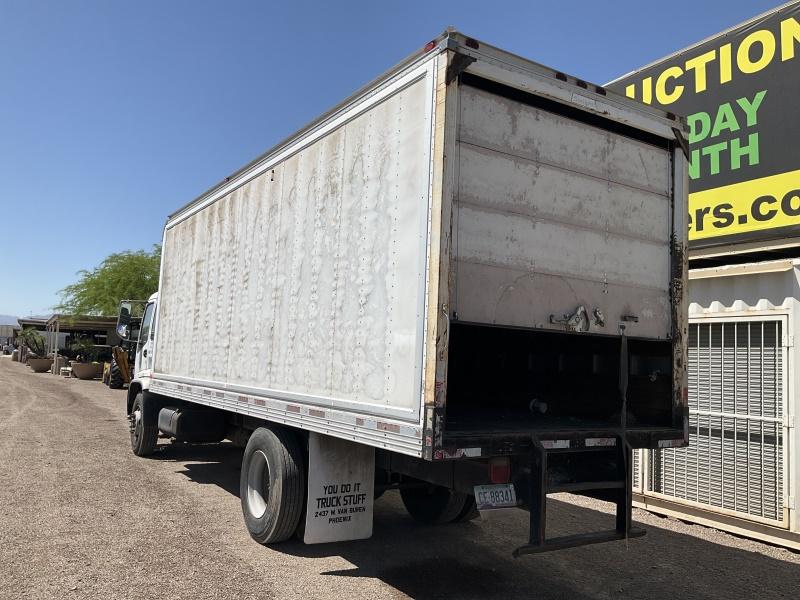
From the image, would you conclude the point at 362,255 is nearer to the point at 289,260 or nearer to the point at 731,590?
the point at 289,260

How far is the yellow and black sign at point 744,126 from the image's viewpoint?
7160mm

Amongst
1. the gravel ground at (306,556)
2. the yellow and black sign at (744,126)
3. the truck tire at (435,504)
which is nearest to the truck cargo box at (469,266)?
the truck tire at (435,504)

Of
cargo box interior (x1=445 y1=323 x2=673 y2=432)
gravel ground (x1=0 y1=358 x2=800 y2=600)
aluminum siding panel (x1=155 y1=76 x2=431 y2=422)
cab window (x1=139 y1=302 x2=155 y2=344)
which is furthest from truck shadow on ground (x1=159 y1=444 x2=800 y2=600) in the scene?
cab window (x1=139 y1=302 x2=155 y2=344)

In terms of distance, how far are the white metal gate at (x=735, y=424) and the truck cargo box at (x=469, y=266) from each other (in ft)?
7.72

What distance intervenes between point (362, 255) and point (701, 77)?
20.5 ft

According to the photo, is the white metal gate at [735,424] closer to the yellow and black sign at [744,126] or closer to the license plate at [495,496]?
the yellow and black sign at [744,126]

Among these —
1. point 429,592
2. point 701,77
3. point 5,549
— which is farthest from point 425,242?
point 701,77

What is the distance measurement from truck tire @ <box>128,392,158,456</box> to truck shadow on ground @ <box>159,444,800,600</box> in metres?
4.53

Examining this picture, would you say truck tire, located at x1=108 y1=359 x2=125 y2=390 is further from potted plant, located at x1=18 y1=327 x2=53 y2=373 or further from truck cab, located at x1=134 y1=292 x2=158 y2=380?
truck cab, located at x1=134 y1=292 x2=158 y2=380

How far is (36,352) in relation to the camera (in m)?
42.6

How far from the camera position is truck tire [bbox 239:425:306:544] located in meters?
5.44

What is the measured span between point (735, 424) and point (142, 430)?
849 centimetres

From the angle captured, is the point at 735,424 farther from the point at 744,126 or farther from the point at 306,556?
the point at 306,556

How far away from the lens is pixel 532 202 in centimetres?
456
